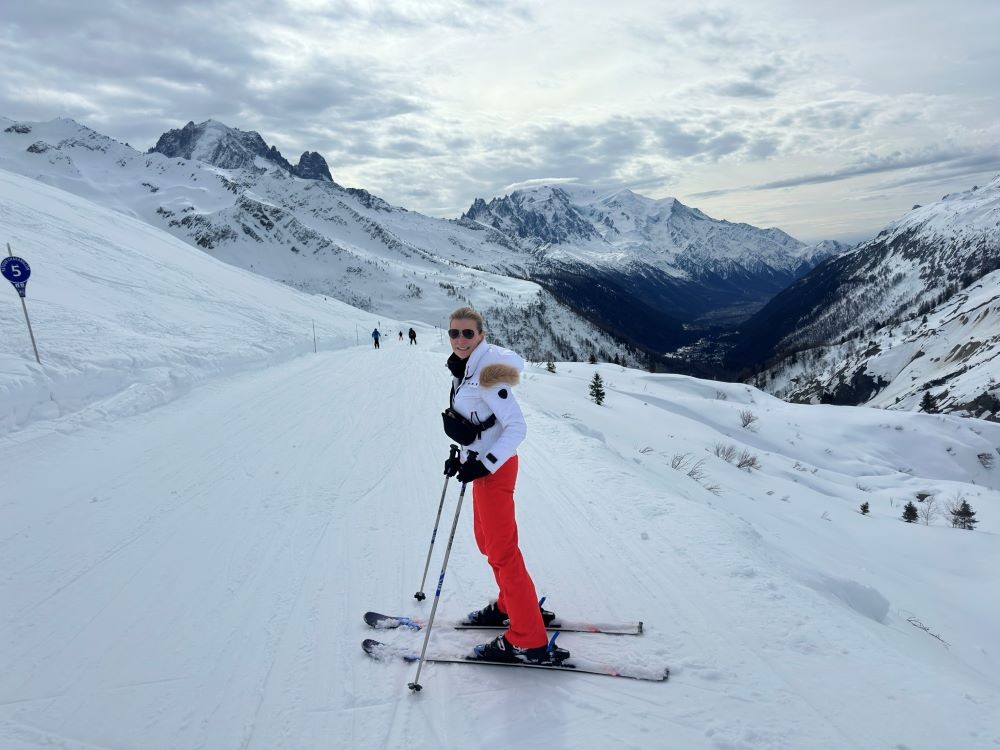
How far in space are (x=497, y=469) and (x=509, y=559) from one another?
0.69 m

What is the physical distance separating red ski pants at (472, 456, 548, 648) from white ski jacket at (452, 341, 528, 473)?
0.23m

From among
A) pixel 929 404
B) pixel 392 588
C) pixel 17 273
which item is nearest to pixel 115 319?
pixel 17 273

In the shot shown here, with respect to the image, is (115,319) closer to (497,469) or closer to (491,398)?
(491,398)

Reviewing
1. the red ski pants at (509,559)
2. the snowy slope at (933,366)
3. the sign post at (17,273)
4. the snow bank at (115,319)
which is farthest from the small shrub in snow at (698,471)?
the snowy slope at (933,366)

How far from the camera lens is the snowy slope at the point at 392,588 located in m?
3.43

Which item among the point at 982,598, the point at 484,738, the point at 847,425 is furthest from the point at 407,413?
the point at 847,425

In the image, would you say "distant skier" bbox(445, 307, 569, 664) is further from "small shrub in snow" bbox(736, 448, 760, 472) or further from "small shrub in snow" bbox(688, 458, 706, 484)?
"small shrub in snow" bbox(736, 448, 760, 472)

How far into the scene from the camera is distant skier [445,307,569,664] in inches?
155

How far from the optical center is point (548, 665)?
3928 millimetres

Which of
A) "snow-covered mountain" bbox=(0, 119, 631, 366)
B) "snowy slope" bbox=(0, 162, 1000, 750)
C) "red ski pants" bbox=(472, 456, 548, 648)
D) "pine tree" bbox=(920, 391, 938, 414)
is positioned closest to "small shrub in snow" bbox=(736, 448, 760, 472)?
"snowy slope" bbox=(0, 162, 1000, 750)

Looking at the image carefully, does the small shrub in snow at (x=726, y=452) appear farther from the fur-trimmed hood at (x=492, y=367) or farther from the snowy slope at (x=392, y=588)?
the fur-trimmed hood at (x=492, y=367)

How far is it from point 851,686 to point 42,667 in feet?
19.0

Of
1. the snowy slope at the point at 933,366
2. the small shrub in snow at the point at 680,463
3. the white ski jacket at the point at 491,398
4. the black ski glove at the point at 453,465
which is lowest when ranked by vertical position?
the small shrub in snow at the point at 680,463

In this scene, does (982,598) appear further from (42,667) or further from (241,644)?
(42,667)
